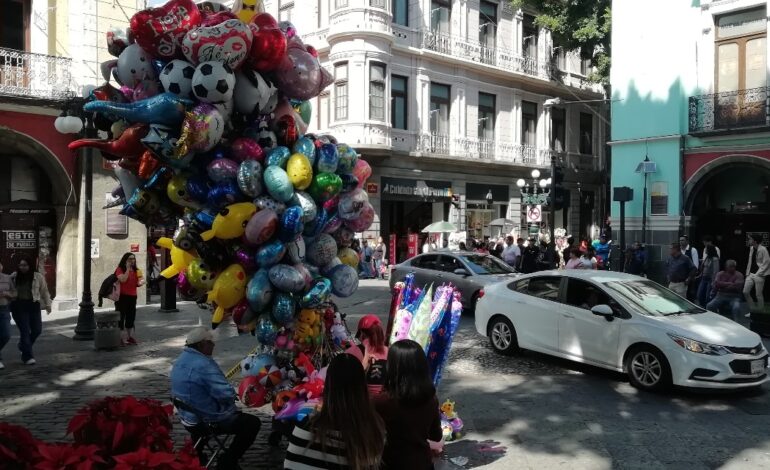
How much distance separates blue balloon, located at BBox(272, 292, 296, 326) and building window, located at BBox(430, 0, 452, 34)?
24.2 metres

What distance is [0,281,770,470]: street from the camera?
20.0 feet

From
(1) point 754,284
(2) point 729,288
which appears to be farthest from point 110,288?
(1) point 754,284

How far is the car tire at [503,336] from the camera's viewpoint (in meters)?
10.4

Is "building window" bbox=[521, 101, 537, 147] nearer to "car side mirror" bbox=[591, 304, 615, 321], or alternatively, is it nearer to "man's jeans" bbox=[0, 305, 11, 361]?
"car side mirror" bbox=[591, 304, 615, 321]

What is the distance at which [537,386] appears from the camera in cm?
867

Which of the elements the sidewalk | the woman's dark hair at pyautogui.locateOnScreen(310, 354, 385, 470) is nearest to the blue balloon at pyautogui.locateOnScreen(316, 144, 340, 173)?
the sidewalk

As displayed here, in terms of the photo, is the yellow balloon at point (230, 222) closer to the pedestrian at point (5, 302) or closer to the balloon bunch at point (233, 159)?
the balloon bunch at point (233, 159)

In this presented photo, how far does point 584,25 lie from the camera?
26.1 meters

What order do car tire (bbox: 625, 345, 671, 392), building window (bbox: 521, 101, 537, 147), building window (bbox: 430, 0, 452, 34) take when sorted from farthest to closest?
building window (bbox: 521, 101, 537, 147)
building window (bbox: 430, 0, 452, 34)
car tire (bbox: 625, 345, 671, 392)

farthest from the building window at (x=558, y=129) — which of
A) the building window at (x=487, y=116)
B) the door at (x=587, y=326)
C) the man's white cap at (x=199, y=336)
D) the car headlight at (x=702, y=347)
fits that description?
the man's white cap at (x=199, y=336)

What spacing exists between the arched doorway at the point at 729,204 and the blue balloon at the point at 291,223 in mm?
16321

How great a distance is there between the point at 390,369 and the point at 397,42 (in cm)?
2441

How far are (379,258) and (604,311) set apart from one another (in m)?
16.8

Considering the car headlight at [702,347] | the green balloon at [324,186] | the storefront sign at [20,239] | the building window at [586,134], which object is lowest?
the car headlight at [702,347]
